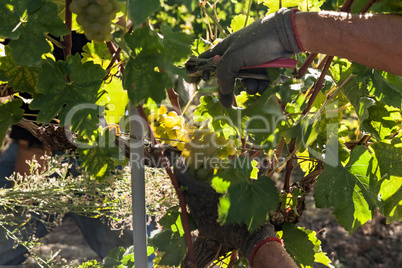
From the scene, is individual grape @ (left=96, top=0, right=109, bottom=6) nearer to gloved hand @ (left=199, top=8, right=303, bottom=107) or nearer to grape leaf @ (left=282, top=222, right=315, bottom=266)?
gloved hand @ (left=199, top=8, right=303, bottom=107)

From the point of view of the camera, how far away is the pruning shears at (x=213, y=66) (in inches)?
31.9

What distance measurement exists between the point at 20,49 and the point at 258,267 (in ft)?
1.85

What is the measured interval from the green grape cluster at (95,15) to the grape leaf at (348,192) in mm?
476

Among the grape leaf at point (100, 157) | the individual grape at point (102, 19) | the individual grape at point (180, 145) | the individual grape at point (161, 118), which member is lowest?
the grape leaf at point (100, 157)

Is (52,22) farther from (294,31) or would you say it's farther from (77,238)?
(77,238)

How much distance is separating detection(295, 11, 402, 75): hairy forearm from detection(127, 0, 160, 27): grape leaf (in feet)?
1.02

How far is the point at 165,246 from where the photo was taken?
0.94m

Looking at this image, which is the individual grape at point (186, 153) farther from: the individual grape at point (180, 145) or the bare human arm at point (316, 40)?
the bare human arm at point (316, 40)

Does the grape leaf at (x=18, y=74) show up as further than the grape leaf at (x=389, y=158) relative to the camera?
No

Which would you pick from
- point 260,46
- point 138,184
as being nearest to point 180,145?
point 138,184

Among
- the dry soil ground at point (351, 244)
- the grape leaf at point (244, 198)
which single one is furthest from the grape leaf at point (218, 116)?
the dry soil ground at point (351, 244)

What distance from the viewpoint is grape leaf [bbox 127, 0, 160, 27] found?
562mm

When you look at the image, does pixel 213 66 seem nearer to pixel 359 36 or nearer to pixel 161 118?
pixel 161 118

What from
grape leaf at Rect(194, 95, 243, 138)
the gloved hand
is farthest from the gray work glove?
the gloved hand
